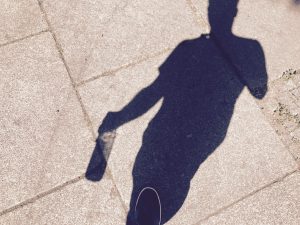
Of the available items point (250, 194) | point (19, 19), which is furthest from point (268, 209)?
point (19, 19)

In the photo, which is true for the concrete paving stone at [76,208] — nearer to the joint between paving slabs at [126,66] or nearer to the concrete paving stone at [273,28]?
the joint between paving slabs at [126,66]

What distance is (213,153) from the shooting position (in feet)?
15.1

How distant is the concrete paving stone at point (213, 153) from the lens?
4.39m

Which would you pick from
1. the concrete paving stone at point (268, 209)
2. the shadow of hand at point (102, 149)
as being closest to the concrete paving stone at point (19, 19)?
the shadow of hand at point (102, 149)

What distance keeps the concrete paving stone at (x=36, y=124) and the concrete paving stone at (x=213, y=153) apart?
Answer: 0.32 meters

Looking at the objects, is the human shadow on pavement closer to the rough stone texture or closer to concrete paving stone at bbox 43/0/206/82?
the rough stone texture

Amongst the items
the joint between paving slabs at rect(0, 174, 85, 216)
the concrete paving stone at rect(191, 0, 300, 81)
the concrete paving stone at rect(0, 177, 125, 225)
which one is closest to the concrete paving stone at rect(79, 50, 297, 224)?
the concrete paving stone at rect(0, 177, 125, 225)

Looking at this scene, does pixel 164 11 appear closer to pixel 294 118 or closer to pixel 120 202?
pixel 294 118

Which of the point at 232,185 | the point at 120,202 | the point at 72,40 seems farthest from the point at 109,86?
the point at 232,185

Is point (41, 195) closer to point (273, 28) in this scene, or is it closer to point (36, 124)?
point (36, 124)

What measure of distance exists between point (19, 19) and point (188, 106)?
2.83 meters

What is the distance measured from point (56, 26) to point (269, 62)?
10.5 ft

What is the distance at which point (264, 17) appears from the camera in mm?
5535

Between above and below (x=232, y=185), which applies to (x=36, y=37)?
above
